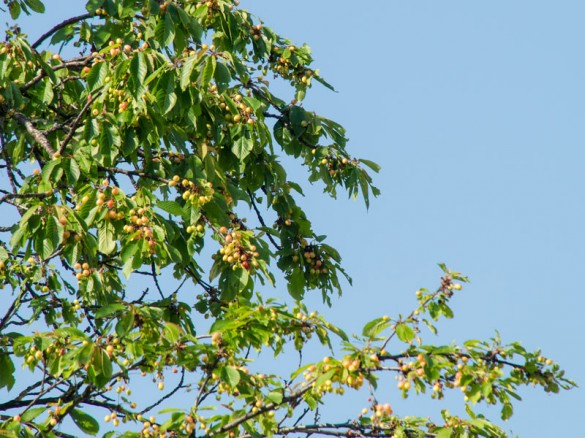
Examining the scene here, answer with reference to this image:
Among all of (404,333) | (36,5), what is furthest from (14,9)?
(404,333)

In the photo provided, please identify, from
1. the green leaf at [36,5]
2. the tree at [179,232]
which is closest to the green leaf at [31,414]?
the tree at [179,232]

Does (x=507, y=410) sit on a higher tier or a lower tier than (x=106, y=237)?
lower

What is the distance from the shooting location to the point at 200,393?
5680 mm

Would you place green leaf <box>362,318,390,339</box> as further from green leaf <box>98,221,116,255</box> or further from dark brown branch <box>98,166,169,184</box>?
dark brown branch <box>98,166,169,184</box>

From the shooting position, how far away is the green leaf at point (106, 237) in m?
6.41

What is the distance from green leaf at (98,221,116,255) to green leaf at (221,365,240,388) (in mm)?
1331

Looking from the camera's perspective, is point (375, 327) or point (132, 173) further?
point (132, 173)

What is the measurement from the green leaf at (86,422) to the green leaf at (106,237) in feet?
3.48

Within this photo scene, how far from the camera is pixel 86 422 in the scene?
5785 millimetres

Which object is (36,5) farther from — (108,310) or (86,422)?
(86,422)

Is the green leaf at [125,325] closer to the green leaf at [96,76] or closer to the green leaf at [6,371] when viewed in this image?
the green leaf at [6,371]

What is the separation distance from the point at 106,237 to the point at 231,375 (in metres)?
1.47

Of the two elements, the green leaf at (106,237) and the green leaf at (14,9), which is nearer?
the green leaf at (106,237)

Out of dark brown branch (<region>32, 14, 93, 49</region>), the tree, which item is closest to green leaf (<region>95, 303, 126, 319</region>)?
A: the tree
